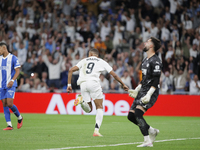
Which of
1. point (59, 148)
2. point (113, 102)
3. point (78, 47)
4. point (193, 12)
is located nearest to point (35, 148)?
point (59, 148)

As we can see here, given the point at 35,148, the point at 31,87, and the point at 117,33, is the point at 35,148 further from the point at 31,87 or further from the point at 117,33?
the point at 117,33

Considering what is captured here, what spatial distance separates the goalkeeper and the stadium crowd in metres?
12.0

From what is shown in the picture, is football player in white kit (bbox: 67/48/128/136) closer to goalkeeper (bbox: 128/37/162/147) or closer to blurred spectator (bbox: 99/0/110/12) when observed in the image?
goalkeeper (bbox: 128/37/162/147)

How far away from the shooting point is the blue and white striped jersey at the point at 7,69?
11.4 metres

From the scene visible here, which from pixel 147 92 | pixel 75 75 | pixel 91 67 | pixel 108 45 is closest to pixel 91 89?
pixel 91 67

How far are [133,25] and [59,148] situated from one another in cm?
1691

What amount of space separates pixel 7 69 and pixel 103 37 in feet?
39.4

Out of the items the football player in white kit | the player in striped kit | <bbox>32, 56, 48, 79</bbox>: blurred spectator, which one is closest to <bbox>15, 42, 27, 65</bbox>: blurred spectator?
<bbox>32, 56, 48, 79</bbox>: blurred spectator

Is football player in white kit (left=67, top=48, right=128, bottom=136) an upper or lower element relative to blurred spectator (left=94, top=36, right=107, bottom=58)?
lower

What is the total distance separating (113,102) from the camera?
20469 mm

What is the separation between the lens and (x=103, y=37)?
901 inches

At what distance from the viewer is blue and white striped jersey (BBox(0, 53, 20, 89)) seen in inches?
450

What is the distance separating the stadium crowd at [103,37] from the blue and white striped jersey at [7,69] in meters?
9.33

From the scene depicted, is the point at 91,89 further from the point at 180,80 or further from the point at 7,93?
the point at 180,80
